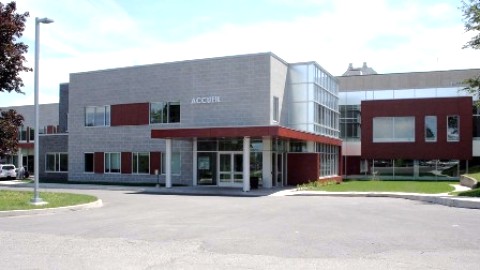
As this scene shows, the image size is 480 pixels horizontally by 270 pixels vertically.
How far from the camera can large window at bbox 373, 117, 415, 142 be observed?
45.3 m

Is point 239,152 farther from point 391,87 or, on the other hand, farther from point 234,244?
point 391,87

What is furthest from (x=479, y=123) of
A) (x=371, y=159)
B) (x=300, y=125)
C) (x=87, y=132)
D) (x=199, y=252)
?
(x=199, y=252)

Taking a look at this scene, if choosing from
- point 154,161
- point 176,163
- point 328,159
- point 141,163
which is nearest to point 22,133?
point 141,163

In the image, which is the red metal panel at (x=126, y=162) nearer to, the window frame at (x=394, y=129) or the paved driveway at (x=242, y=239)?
the paved driveway at (x=242, y=239)

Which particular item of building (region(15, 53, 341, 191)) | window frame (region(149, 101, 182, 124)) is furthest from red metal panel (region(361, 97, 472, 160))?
window frame (region(149, 101, 182, 124))

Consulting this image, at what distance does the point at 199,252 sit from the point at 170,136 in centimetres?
2000

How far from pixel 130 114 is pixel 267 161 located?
36.5 ft

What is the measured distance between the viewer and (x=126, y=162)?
36.2m

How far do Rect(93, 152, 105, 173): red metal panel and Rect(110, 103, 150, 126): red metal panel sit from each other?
8.01ft

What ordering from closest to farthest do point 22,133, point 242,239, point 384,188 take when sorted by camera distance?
1. point 242,239
2. point 384,188
3. point 22,133

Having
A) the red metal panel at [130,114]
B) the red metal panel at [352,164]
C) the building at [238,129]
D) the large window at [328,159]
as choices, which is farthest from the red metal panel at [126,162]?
the red metal panel at [352,164]

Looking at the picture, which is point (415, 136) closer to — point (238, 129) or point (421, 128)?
point (421, 128)

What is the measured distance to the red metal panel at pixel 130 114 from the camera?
117ft

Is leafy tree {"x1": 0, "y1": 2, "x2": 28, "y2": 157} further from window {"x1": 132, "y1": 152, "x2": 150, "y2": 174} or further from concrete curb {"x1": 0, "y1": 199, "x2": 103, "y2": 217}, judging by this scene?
window {"x1": 132, "y1": 152, "x2": 150, "y2": 174}
